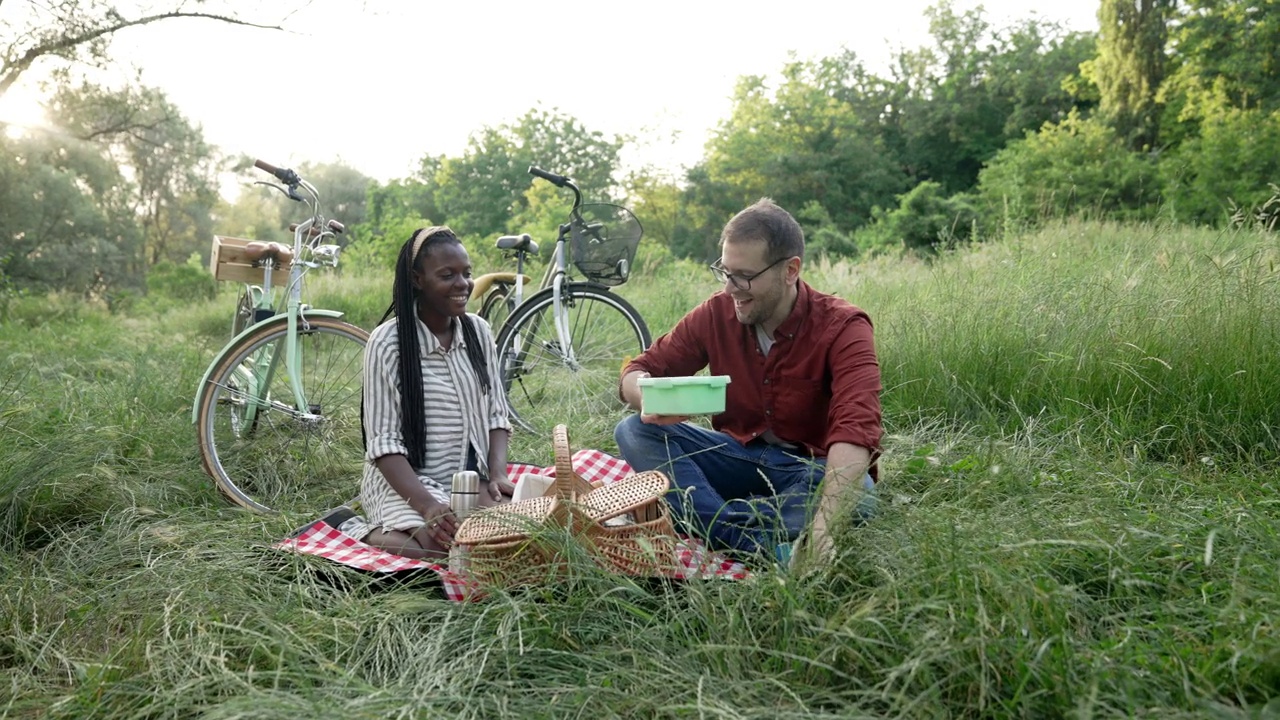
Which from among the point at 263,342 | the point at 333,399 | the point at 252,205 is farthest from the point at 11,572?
the point at 252,205

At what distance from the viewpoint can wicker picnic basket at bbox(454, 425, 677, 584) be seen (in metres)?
2.24

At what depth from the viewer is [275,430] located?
4.00 m

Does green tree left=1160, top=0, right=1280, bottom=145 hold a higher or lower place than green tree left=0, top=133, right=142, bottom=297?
higher

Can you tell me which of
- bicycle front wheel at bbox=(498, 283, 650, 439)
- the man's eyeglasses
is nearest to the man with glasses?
the man's eyeglasses

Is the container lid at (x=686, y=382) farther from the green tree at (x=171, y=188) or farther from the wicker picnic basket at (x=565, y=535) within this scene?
the green tree at (x=171, y=188)

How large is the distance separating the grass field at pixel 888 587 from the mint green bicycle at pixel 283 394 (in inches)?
7.9

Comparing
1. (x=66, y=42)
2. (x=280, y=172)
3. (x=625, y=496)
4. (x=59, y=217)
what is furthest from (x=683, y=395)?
(x=59, y=217)

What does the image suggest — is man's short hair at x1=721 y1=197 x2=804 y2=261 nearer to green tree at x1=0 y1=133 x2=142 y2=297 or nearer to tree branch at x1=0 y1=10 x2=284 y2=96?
tree branch at x1=0 y1=10 x2=284 y2=96

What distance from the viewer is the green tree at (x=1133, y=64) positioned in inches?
719

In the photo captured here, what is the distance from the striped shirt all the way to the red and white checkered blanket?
0.14 m

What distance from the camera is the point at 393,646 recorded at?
214 centimetres

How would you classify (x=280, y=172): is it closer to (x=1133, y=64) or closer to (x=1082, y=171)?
(x=1082, y=171)

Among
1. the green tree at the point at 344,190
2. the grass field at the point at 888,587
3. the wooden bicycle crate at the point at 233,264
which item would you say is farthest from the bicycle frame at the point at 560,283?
the green tree at the point at 344,190

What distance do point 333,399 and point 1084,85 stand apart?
81.0 ft
